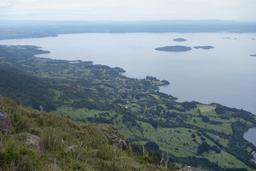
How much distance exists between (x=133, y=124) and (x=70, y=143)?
3574 inches

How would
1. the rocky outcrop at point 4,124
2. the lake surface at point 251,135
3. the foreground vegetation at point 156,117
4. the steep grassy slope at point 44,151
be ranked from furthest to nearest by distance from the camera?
the lake surface at point 251,135 < the foreground vegetation at point 156,117 < the rocky outcrop at point 4,124 < the steep grassy slope at point 44,151

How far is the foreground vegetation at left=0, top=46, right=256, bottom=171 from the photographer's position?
87094mm

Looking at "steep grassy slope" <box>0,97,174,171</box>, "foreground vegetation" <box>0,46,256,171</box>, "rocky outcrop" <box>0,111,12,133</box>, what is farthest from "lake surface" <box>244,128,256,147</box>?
"rocky outcrop" <box>0,111,12,133</box>

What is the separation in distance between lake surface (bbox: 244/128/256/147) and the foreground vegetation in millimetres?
1598

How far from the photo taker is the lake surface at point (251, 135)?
108562 mm

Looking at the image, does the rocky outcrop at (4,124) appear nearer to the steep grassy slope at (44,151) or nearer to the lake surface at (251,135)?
the steep grassy slope at (44,151)

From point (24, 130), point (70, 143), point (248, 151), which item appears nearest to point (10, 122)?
point (24, 130)

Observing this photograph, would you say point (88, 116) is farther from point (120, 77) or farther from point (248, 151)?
point (120, 77)

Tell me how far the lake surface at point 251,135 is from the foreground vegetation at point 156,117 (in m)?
1.60

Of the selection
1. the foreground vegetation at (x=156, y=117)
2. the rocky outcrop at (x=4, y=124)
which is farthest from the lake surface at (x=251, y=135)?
the rocky outcrop at (x=4, y=124)

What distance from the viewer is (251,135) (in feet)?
376

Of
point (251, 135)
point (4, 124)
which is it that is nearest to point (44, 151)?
point (4, 124)

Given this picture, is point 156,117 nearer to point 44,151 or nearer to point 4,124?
point 4,124

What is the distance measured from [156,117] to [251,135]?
91.0 ft
